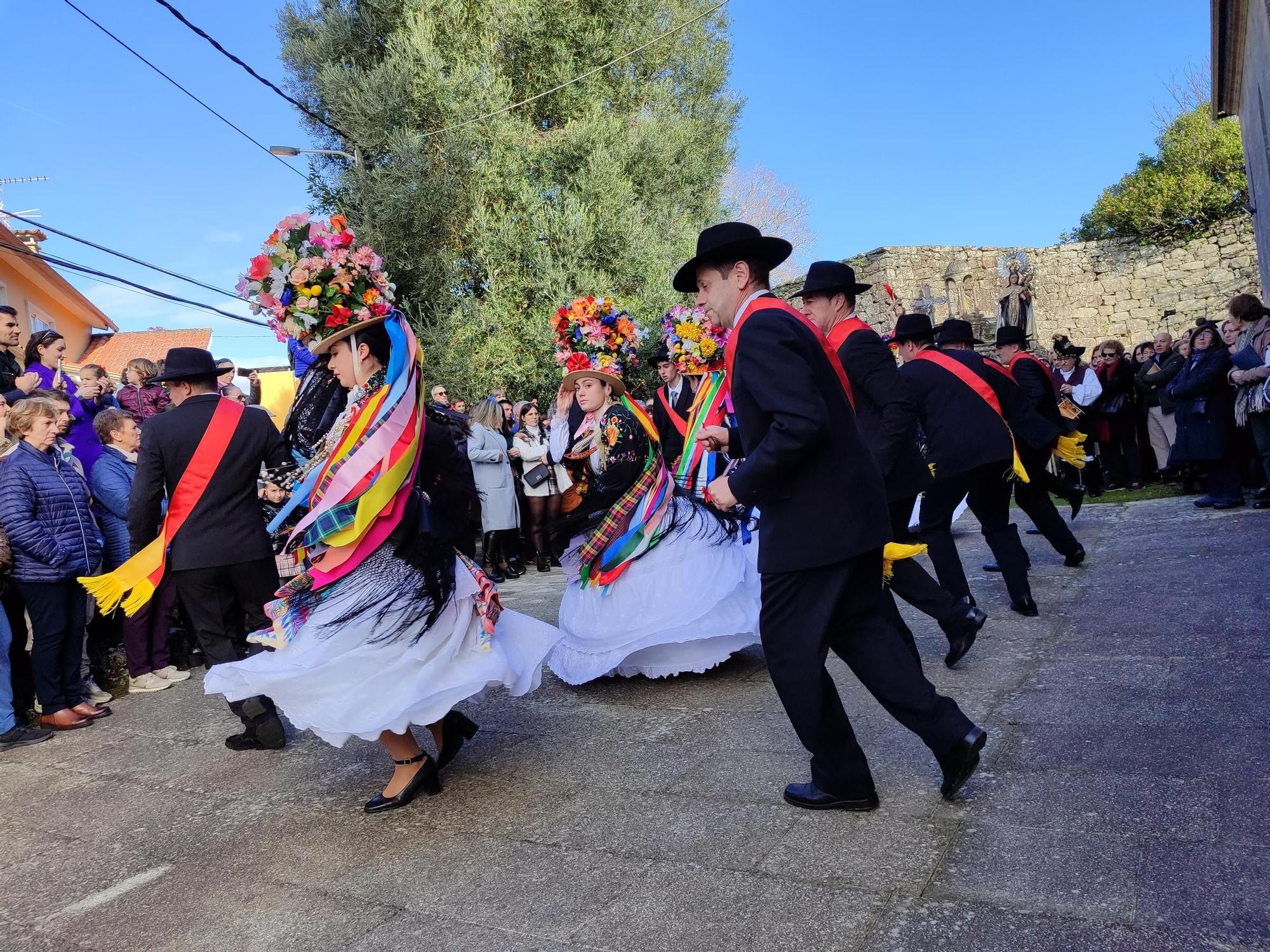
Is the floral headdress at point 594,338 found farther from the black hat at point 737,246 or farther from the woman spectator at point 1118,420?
the woman spectator at point 1118,420

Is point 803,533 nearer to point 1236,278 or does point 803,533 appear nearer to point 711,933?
point 711,933

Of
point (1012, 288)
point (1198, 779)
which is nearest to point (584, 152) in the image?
point (1012, 288)

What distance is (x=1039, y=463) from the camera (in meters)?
6.51

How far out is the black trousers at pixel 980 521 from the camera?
18.9 feet

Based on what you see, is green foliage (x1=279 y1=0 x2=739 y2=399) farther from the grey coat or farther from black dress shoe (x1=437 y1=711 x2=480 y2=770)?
black dress shoe (x1=437 y1=711 x2=480 y2=770)

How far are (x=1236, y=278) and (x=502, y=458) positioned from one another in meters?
17.6

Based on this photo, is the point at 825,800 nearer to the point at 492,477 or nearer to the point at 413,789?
the point at 413,789

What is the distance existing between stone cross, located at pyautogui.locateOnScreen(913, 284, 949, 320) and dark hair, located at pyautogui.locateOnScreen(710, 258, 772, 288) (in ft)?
58.2

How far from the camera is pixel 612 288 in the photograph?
55.4ft

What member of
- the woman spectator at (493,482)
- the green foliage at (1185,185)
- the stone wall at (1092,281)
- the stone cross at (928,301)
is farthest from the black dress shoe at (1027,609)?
the green foliage at (1185,185)

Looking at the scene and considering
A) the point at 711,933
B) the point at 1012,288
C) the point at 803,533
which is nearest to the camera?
the point at 711,933

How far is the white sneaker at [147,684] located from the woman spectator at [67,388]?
64.2 inches

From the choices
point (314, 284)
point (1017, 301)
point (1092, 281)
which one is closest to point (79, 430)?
point (314, 284)

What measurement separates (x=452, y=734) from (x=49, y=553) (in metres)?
3.09
